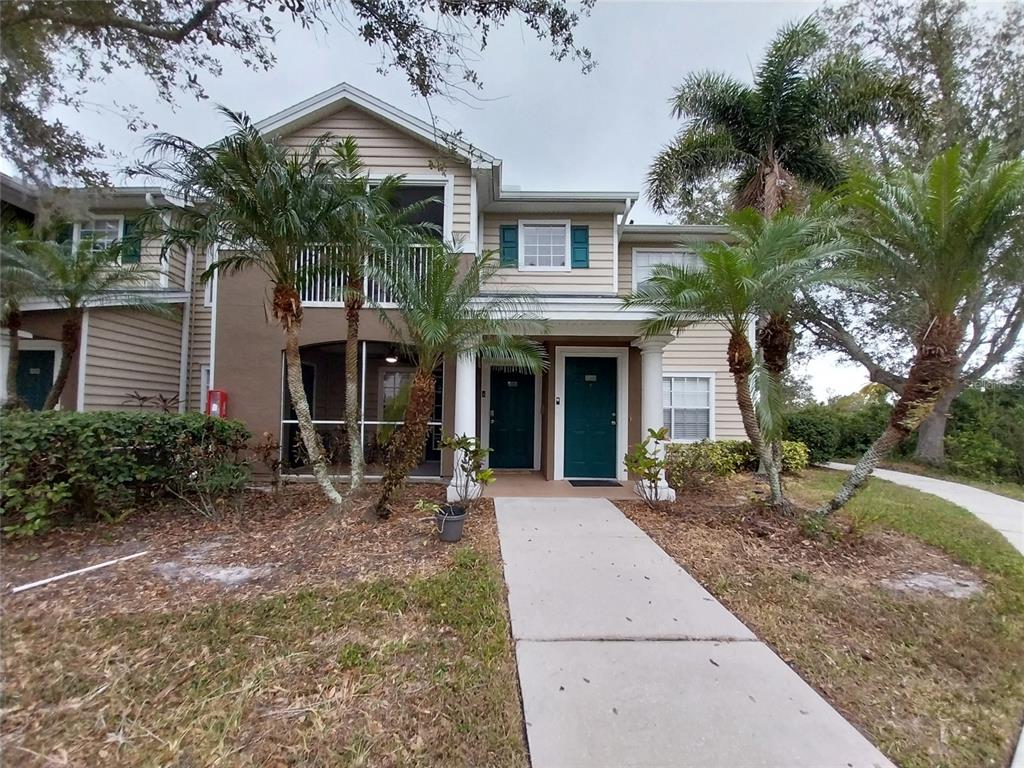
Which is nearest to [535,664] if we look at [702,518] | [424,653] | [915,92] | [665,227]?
[424,653]

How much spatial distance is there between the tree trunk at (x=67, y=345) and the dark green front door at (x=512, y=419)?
7.42 metres

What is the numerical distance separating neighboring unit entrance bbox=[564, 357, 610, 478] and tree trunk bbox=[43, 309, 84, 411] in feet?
28.5

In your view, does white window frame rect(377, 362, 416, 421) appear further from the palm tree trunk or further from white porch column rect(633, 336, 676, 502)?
white porch column rect(633, 336, 676, 502)

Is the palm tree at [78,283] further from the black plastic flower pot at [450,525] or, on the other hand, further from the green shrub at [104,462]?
the black plastic flower pot at [450,525]

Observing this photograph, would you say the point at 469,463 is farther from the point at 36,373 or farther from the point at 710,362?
the point at 36,373

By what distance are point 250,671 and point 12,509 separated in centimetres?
421

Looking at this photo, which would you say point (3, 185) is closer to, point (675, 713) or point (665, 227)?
point (675, 713)

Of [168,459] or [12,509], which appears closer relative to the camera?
[12,509]

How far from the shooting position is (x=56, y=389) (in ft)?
26.0

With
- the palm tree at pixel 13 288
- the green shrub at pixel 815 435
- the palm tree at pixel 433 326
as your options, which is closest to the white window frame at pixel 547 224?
the palm tree at pixel 433 326

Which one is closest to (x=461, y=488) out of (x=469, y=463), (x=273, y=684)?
(x=469, y=463)

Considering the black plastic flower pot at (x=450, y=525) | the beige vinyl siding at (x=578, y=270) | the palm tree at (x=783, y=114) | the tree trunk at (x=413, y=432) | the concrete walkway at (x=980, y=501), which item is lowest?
the concrete walkway at (x=980, y=501)

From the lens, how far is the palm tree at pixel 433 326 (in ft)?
18.2

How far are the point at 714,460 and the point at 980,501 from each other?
4.72 metres
